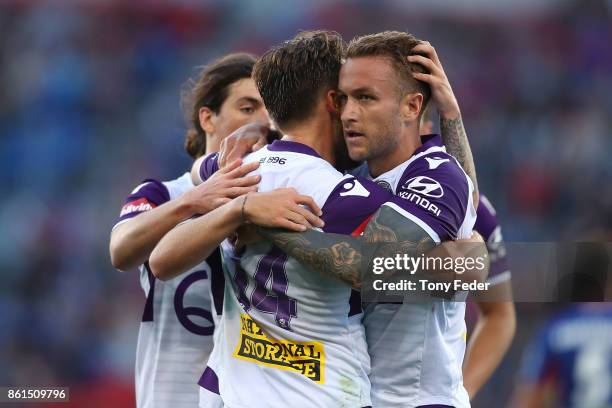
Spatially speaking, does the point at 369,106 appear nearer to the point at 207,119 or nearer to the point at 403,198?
the point at 403,198

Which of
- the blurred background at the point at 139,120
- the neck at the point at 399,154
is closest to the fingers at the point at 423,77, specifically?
the neck at the point at 399,154

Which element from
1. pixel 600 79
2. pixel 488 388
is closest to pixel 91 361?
pixel 488 388

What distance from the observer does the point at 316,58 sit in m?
3.45

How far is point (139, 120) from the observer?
995cm

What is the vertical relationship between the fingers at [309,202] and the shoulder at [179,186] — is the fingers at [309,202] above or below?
below

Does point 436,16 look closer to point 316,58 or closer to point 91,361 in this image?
point 91,361

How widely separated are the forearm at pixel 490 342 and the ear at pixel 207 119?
5.60 ft

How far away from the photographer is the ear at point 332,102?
137 inches

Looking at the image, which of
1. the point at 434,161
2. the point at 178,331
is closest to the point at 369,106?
the point at 434,161

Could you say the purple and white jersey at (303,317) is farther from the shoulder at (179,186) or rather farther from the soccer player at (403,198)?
the shoulder at (179,186)

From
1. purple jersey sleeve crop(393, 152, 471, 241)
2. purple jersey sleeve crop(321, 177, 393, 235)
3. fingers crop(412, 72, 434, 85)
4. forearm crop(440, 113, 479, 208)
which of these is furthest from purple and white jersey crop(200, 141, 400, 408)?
forearm crop(440, 113, 479, 208)

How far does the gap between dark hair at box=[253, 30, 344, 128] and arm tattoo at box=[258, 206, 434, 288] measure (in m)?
0.50

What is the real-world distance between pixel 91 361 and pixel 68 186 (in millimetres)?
1912

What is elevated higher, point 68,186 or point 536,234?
point 68,186
